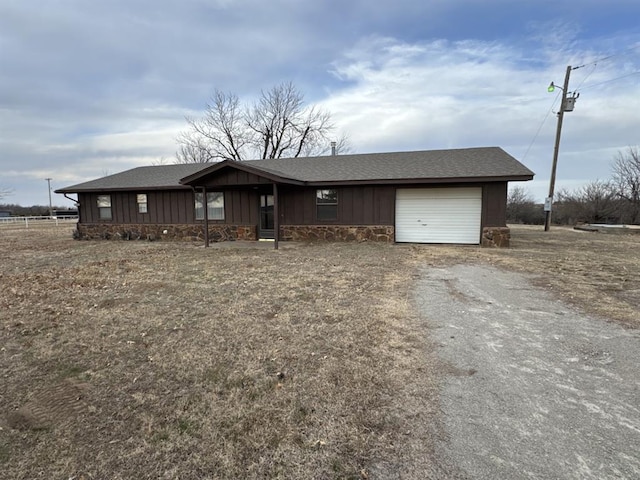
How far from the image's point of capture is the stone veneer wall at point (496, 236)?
423 inches

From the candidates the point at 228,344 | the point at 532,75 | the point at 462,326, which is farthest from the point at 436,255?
the point at 532,75

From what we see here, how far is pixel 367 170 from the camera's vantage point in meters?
12.5

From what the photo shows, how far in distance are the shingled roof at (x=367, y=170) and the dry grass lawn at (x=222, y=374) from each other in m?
5.14

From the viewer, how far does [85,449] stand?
1.95 meters

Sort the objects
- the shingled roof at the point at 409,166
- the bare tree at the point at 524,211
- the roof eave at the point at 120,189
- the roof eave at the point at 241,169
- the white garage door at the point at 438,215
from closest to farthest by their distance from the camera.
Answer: the roof eave at the point at 241,169 < the shingled roof at the point at 409,166 < the white garage door at the point at 438,215 < the roof eave at the point at 120,189 < the bare tree at the point at 524,211

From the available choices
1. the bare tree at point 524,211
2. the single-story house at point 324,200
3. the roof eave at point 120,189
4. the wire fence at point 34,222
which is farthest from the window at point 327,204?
the wire fence at point 34,222

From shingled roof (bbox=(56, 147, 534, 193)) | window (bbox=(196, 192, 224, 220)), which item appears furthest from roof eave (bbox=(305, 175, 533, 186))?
window (bbox=(196, 192, 224, 220))

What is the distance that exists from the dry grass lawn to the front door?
6.68 metres

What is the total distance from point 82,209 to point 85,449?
1637 cm

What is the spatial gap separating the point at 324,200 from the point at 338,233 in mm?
1365

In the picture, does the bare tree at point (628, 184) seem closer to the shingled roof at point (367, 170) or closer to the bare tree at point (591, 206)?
the bare tree at point (591, 206)

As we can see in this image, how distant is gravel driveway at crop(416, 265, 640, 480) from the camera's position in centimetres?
180

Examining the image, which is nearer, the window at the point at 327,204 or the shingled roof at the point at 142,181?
the window at the point at 327,204

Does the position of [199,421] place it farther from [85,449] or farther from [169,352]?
[169,352]
